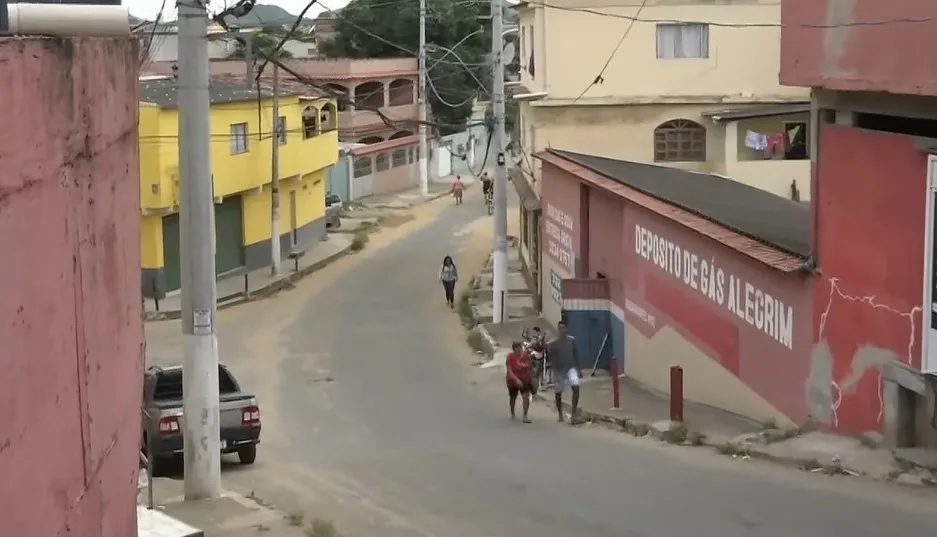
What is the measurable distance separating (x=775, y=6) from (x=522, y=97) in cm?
715

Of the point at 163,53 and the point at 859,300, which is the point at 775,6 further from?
the point at 163,53

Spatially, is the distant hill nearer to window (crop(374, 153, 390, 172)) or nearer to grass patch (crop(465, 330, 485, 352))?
grass patch (crop(465, 330, 485, 352))

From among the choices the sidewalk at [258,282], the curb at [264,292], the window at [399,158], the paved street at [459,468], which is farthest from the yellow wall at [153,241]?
the window at [399,158]

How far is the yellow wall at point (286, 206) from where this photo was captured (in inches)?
1544

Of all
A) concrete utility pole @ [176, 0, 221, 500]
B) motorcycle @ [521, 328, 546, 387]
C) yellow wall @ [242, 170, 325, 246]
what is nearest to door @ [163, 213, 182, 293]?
yellow wall @ [242, 170, 325, 246]

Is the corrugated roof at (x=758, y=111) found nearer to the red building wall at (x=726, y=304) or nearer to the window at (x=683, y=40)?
the window at (x=683, y=40)

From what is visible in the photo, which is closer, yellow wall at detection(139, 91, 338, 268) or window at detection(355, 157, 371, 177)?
yellow wall at detection(139, 91, 338, 268)

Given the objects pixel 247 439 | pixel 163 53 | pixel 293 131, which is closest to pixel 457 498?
pixel 247 439

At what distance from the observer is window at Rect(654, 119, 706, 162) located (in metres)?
35.1

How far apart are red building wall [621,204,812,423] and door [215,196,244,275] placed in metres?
17.7

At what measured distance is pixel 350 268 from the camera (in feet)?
134

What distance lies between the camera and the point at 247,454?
16484 millimetres

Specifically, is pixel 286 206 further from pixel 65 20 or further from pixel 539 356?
pixel 65 20

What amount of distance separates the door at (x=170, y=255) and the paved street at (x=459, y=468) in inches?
158
